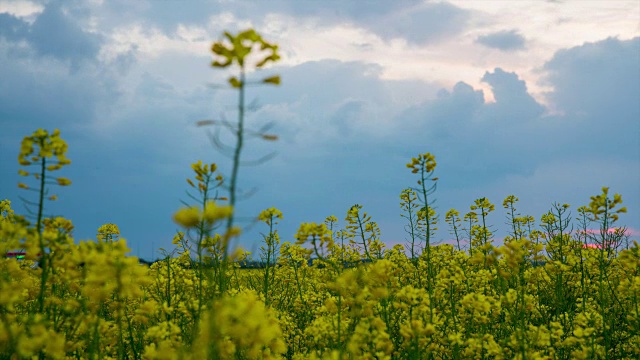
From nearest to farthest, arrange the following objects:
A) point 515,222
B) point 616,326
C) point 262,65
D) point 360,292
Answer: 1. point 262,65
2. point 360,292
3. point 616,326
4. point 515,222

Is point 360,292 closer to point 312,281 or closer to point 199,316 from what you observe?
point 199,316

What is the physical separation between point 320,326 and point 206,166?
1.59 metres

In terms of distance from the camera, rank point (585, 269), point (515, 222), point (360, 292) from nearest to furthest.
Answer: point (360, 292), point (585, 269), point (515, 222)

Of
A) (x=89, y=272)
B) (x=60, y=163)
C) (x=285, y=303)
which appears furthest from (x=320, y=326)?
(x=285, y=303)

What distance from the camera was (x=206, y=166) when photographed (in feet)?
12.5

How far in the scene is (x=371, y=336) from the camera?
139 inches

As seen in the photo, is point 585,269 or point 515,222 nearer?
point 585,269

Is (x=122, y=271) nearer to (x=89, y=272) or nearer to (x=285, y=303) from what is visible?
(x=89, y=272)

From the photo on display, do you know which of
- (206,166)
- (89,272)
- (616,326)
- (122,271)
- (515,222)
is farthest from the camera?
(515,222)

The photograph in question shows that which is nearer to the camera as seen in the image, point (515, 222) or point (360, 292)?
point (360, 292)

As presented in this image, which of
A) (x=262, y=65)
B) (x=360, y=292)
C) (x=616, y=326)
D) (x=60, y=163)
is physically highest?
(x=262, y=65)

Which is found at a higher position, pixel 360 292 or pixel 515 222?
pixel 515 222

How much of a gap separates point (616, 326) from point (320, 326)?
15.1ft

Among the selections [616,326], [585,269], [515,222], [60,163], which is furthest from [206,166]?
[515,222]
